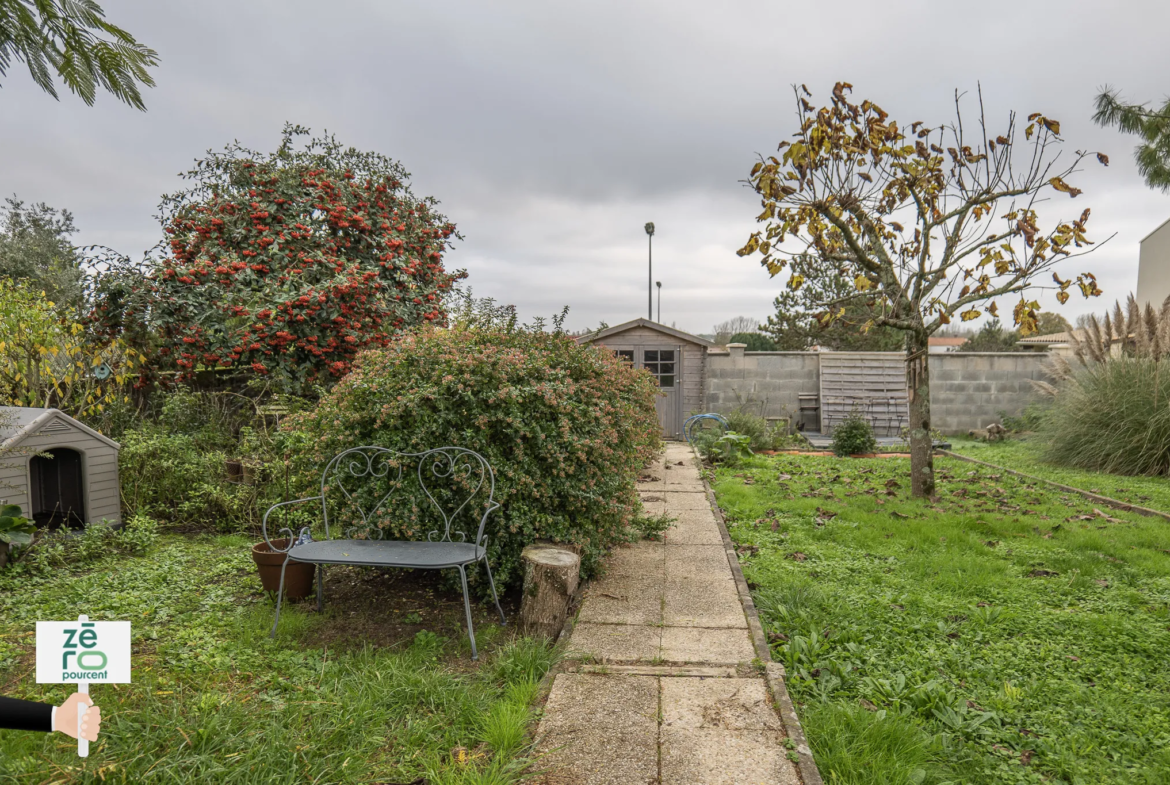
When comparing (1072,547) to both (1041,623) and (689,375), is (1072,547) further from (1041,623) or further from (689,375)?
(689,375)

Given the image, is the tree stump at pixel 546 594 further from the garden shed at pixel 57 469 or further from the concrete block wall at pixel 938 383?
the concrete block wall at pixel 938 383

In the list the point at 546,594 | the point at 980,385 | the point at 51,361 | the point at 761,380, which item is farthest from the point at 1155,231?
the point at 51,361

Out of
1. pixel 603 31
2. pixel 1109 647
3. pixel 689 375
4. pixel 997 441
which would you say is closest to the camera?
pixel 1109 647

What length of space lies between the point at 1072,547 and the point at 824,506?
6.38ft

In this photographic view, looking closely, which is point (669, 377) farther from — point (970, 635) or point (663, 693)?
point (663, 693)

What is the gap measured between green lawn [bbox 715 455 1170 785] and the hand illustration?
2.19m

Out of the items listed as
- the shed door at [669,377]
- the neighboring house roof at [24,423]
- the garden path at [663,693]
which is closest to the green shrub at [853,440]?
the shed door at [669,377]

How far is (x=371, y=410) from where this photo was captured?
13.0ft

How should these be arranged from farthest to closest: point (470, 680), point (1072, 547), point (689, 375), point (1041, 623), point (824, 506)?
point (689, 375), point (824, 506), point (1072, 547), point (1041, 623), point (470, 680)

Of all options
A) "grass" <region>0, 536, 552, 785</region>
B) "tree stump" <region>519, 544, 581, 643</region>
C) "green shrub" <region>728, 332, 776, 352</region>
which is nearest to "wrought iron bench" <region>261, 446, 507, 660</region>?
"tree stump" <region>519, 544, 581, 643</region>

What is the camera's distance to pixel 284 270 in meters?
7.98

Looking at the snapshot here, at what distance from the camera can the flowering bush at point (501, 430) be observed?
384cm

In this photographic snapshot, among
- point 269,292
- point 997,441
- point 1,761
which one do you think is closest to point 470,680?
point 1,761

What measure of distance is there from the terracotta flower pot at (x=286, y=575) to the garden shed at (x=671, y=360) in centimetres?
904
